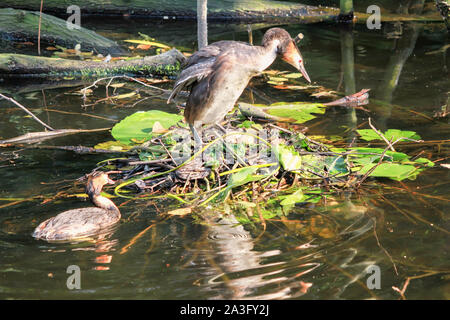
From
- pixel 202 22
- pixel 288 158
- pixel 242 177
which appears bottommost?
pixel 242 177

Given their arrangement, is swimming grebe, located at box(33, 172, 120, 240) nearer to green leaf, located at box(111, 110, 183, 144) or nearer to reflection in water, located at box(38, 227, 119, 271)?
reflection in water, located at box(38, 227, 119, 271)

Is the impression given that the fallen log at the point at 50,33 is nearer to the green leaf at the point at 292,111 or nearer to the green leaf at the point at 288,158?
the green leaf at the point at 292,111

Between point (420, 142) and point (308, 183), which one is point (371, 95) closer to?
point (420, 142)

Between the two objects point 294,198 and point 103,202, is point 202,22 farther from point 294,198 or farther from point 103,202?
point 103,202

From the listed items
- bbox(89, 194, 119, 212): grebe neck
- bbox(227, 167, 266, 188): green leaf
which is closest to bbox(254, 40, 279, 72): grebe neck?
bbox(227, 167, 266, 188): green leaf

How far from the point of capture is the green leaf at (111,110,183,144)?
6.36 meters

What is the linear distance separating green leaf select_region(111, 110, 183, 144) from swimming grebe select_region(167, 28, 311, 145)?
111 cm

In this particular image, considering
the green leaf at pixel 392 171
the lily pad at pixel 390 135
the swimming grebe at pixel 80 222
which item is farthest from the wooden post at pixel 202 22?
the swimming grebe at pixel 80 222

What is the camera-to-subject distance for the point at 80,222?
445 centimetres

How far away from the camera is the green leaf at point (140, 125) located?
636cm

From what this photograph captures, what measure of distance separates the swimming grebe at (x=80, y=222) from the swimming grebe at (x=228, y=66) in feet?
4.03

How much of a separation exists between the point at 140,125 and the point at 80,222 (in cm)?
224

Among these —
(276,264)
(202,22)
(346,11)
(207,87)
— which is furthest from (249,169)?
(346,11)

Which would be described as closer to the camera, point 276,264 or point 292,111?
point 276,264
